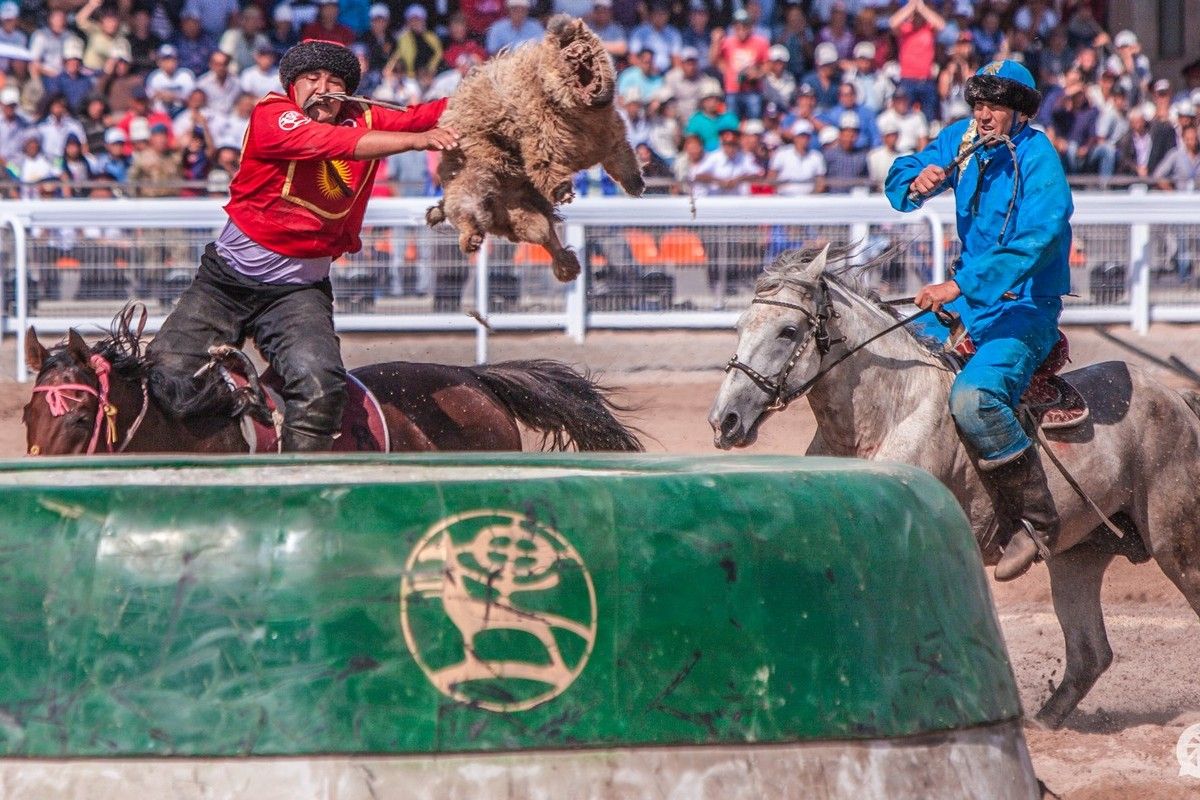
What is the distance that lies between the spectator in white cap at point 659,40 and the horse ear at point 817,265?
32.1 feet

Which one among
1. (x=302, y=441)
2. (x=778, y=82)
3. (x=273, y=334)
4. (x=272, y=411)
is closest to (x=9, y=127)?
(x=778, y=82)

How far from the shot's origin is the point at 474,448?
6434 millimetres

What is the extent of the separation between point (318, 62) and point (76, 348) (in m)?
1.32

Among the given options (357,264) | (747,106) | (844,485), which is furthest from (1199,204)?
(844,485)

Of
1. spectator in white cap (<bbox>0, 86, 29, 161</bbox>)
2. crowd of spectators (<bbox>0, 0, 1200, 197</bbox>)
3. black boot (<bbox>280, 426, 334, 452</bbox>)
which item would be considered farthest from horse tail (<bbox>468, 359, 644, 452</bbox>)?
spectator in white cap (<bbox>0, 86, 29, 161</bbox>)

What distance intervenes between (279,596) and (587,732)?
1.95 ft

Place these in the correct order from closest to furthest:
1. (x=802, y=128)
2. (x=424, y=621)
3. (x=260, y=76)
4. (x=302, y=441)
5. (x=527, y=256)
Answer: (x=424, y=621) < (x=302, y=441) < (x=527, y=256) < (x=802, y=128) < (x=260, y=76)

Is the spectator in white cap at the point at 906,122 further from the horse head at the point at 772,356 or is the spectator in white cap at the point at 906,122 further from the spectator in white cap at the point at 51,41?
the horse head at the point at 772,356

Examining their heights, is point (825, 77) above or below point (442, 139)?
above

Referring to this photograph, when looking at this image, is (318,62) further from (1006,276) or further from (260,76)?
(260,76)

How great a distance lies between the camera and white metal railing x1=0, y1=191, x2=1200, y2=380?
11.4 metres

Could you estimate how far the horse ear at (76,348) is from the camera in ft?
18.8

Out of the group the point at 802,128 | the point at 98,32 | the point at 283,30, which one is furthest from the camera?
the point at 283,30

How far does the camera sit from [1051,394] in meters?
6.36
